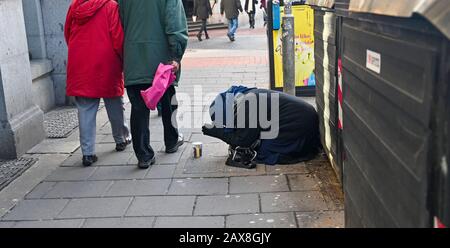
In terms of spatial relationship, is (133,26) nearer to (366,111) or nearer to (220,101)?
(220,101)

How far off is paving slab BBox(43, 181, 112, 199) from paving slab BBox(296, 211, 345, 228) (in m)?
1.69

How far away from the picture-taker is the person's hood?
4.78m

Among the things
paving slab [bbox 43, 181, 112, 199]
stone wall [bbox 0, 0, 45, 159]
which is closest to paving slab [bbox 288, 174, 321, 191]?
paving slab [bbox 43, 181, 112, 199]

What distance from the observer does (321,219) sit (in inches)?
145

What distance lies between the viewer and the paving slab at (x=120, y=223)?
368 centimetres

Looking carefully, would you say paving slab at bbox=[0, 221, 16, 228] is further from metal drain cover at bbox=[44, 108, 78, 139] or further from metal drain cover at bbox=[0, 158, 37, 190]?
metal drain cover at bbox=[44, 108, 78, 139]

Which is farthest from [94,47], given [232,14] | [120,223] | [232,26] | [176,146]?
[232,14]

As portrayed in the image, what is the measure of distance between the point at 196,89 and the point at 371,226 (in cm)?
667

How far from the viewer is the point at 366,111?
7.32 ft

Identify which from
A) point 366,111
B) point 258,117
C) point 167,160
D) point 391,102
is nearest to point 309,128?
point 258,117

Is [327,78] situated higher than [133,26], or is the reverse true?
[133,26]

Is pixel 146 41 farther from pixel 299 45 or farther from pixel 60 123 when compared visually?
pixel 299 45

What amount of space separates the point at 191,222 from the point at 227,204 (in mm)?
405

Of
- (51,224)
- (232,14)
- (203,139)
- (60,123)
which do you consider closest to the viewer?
(51,224)
